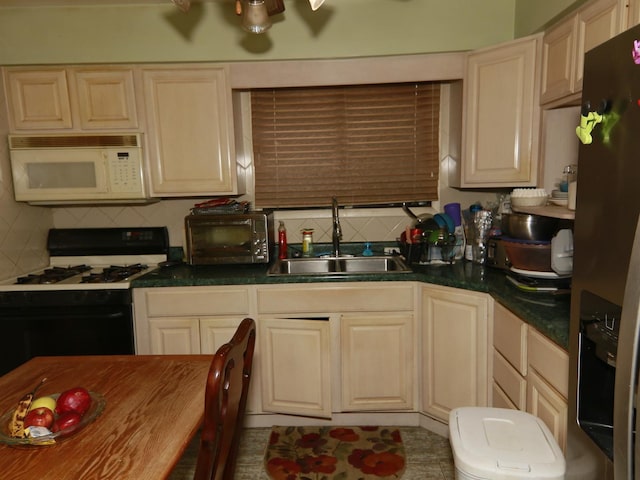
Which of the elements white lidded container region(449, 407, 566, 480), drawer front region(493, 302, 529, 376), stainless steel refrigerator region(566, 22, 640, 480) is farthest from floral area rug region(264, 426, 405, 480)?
stainless steel refrigerator region(566, 22, 640, 480)

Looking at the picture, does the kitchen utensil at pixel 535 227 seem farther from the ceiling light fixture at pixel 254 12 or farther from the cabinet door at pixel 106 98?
the cabinet door at pixel 106 98

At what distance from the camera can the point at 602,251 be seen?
3.03 ft

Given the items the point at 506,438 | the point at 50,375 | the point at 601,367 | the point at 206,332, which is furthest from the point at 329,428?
the point at 601,367

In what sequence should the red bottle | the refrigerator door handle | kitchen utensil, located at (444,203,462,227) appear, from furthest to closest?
the red bottle, kitchen utensil, located at (444,203,462,227), the refrigerator door handle

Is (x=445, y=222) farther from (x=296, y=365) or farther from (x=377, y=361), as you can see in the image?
(x=296, y=365)

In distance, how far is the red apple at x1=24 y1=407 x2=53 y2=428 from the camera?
3.20 ft

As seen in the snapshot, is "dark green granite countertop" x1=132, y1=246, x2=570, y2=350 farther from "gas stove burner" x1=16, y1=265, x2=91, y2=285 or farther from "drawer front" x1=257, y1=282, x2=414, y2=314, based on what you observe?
"gas stove burner" x1=16, y1=265, x2=91, y2=285

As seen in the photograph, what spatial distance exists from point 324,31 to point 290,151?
2.56ft

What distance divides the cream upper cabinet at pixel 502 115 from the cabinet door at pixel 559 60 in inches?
2.2

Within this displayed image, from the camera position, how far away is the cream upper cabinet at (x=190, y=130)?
2.40 metres

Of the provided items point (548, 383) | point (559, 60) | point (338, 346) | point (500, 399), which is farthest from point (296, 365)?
point (559, 60)

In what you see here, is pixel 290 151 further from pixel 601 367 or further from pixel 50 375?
pixel 601 367

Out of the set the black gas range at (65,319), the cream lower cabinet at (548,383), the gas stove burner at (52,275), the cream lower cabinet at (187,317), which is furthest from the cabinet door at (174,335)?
the cream lower cabinet at (548,383)

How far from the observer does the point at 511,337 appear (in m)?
1.75
